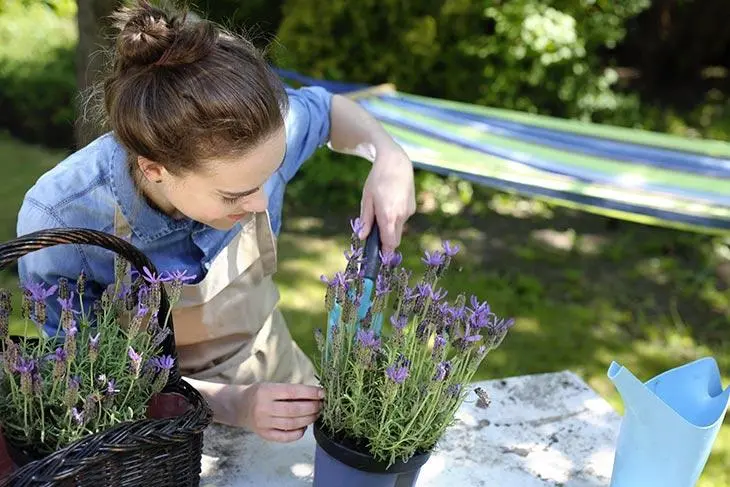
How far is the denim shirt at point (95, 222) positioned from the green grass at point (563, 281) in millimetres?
1838

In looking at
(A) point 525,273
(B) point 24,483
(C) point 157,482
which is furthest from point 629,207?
(B) point 24,483

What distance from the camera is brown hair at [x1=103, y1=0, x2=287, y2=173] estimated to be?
1.29 m

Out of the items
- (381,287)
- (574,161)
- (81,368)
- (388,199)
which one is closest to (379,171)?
(388,199)

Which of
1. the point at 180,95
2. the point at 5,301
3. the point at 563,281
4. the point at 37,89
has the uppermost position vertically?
the point at 180,95

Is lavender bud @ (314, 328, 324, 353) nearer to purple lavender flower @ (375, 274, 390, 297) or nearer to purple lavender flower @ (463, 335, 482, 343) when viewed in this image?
purple lavender flower @ (375, 274, 390, 297)

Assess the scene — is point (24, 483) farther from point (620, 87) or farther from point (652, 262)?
point (620, 87)

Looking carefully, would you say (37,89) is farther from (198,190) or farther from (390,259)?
(390,259)

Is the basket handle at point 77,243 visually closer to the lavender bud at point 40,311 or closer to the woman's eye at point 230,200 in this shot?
the lavender bud at point 40,311

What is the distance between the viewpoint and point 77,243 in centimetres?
116

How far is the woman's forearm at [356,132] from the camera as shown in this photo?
5.92 feet

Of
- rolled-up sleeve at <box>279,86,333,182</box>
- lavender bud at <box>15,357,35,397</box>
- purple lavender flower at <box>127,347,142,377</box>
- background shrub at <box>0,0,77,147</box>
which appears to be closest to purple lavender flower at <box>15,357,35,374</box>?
lavender bud at <box>15,357,35,397</box>

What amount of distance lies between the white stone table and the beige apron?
19cm

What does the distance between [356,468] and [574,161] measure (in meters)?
2.13

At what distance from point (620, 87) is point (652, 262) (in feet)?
8.54
